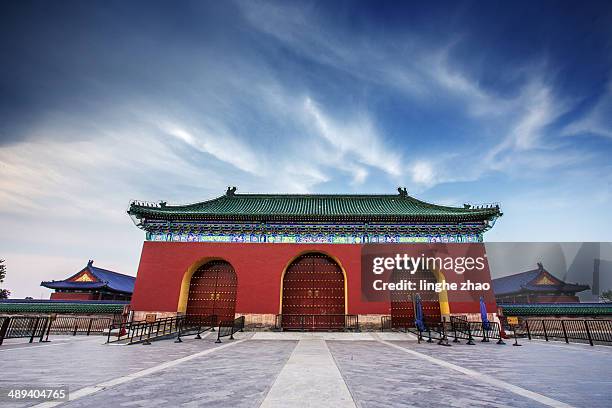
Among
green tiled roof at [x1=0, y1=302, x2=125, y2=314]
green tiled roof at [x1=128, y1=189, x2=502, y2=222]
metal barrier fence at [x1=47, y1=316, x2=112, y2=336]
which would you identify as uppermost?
green tiled roof at [x1=128, y1=189, x2=502, y2=222]

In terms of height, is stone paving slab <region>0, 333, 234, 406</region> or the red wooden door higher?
the red wooden door

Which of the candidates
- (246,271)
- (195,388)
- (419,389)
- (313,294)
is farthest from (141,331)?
(419,389)

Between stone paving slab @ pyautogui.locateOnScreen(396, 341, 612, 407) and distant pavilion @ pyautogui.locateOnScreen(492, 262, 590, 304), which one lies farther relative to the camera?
distant pavilion @ pyautogui.locateOnScreen(492, 262, 590, 304)

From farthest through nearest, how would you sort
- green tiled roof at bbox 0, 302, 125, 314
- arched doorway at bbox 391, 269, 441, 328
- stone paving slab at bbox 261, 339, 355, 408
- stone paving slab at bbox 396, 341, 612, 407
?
1. green tiled roof at bbox 0, 302, 125, 314
2. arched doorway at bbox 391, 269, 441, 328
3. stone paving slab at bbox 396, 341, 612, 407
4. stone paving slab at bbox 261, 339, 355, 408

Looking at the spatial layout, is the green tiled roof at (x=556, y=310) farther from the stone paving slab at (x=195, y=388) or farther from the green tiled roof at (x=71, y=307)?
the green tiled roof at (x=71, y=307)

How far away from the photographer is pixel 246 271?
1620 centimetres

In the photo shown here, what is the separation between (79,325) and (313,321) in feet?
43.1

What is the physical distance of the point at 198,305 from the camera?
54.4 ft

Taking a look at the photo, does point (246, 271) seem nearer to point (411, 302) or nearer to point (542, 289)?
point (411, 302)

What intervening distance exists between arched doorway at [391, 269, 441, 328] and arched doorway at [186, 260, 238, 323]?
29.0 ft

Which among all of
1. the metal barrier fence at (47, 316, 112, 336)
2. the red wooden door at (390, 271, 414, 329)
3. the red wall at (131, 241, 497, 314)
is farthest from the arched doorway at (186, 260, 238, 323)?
the red wooden door at (390, 271, 414, 329)

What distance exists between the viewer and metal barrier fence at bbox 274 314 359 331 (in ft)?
51.2

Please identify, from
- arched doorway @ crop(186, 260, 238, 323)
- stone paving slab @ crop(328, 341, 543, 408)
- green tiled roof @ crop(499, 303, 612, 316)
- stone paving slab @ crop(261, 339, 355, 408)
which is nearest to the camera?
stone paving slab @ crop(261, 339, 355, 408)

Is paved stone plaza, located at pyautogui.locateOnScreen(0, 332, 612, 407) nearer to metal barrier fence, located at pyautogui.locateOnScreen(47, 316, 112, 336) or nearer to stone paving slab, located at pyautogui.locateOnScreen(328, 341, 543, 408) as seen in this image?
stone paving slab, located at pyautogui.locateOnScreen(328, 341, 543, 408)
